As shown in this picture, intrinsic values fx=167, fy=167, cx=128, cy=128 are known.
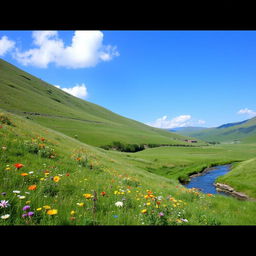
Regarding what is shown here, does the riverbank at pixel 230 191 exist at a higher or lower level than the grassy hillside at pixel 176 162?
lower

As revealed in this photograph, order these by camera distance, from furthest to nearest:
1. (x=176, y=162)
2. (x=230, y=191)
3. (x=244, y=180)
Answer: (x=176, y=162)
(x=244, y=180)
(x=230, y=191)

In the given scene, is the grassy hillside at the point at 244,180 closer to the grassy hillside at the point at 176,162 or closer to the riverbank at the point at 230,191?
the riverbank at the point at 230,191

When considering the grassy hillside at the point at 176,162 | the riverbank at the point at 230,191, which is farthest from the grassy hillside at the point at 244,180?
the grassy hillside at the point at 176,162

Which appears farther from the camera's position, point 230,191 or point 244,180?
point 244,180

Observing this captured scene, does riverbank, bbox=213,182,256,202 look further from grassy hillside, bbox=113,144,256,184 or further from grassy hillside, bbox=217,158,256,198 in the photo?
grassy hillside, bbox=113,144,256,184

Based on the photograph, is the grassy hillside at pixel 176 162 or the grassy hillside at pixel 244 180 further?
the grassy hillside at pixel 176 162

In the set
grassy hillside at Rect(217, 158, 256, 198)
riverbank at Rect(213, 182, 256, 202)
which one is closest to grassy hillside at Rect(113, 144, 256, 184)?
riverbank at Rect(213, 182, 256, 202)

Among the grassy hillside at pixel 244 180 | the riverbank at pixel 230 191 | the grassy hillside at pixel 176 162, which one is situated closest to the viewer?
the riverbank at pixel 230 191

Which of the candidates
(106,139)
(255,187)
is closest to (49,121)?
(106,139)

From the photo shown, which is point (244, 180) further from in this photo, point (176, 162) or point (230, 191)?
point (176, 162)

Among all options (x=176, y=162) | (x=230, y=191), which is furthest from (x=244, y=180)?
(x=176, y=162)
